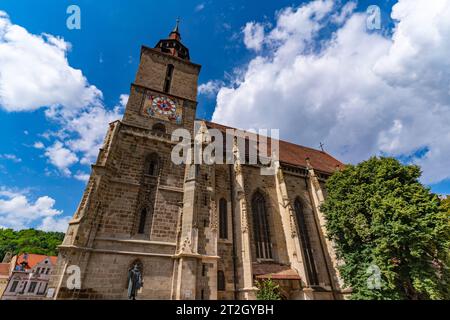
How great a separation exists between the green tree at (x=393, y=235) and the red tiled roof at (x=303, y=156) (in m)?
7.89

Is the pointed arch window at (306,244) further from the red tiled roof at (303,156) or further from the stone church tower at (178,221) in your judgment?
the red tiled roof at (303,156)

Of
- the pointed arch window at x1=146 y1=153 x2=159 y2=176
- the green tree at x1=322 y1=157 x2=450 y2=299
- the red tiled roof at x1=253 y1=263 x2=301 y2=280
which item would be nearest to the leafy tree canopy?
the pointed arch window at x1=146 y1=153 x2=159 y2=176

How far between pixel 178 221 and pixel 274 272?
21.6ft

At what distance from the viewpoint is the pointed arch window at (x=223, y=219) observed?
13.4 metres

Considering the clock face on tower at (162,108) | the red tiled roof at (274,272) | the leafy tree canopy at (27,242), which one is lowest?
the red tiled roof at (274,272)

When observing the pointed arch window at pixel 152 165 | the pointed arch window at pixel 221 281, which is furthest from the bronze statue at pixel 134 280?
the pointed arch window at pixel 152 165

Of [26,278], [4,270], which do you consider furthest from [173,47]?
[4,270]

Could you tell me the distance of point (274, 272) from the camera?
1282 cm

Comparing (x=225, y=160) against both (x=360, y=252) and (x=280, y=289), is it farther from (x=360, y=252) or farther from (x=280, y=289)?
(x=360, y=252)

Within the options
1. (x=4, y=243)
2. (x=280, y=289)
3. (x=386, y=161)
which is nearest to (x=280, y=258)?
(x=280, y=289)

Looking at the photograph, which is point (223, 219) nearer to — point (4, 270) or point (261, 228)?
point (261, 228)

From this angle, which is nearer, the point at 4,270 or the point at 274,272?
the point at 274,272

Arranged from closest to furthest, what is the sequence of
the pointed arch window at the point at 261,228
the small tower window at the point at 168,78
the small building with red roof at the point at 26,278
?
the pointed arch window at the point at 261,228
the small tower window at the point at 168,78
the small building with red roof at the point at 26,278

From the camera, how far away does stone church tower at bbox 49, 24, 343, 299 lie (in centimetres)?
973
